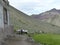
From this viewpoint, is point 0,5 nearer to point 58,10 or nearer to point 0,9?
point 0,9

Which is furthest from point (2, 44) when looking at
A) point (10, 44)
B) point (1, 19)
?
point (1, 19)

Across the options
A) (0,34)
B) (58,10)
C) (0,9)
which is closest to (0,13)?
(0,9)

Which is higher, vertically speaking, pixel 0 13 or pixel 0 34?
pixel 0 13

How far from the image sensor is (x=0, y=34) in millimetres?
18203

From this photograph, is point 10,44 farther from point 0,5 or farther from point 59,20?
point 59,20

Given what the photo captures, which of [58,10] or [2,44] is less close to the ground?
[58,10]

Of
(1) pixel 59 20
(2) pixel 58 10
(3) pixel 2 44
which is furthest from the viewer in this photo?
(2) pixel 58 10

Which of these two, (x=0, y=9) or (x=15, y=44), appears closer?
(x=15, y=44)

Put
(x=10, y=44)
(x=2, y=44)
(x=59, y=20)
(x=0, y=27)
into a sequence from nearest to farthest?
1. (x=2, y=44)
2. (x=10, y=44)
3. (x=0, y=27)
4. (x=59, y=20)

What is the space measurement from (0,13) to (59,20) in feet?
277

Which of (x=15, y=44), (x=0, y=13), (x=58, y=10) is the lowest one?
(x=15, y=44)

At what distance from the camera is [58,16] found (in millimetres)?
105688

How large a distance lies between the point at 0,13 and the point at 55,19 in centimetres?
8603

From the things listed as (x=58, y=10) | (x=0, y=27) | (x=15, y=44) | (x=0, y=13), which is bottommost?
(x=15, y=44)
